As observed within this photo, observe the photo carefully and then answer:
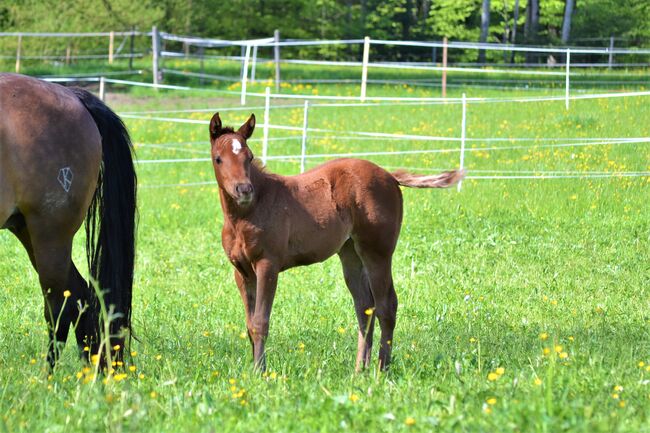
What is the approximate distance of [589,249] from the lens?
35.0 ft

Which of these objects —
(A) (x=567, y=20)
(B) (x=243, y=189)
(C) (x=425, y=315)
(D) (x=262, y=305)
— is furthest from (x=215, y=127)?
(A) (x=567, y=20)

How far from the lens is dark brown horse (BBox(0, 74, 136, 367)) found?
5828 millimetres

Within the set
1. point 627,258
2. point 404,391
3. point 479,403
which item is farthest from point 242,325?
point 627,258

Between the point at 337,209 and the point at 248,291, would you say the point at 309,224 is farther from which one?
the point at 248,291

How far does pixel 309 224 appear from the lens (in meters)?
6.12

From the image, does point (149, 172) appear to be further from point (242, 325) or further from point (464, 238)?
point (242, 325)

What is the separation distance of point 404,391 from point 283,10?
40.9 metres

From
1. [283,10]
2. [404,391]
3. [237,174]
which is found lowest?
[404,391]

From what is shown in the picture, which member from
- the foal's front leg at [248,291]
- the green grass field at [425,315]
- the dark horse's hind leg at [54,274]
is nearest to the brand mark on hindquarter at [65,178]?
the dark horse's hind leg at [54,274]

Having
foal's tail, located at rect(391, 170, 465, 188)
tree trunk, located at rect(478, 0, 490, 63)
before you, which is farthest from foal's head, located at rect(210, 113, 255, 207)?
tree trunk, located at rect(478, 0, 490, 63)

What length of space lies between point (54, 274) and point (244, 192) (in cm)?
132

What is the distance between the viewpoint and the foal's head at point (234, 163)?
18.5 ft

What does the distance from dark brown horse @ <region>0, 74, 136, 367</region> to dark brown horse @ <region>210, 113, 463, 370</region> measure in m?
0.86

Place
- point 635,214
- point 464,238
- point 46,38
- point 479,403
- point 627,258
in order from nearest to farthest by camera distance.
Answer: point 479,403, point 627,258, point 464,238, point 635,214, point 46,38
